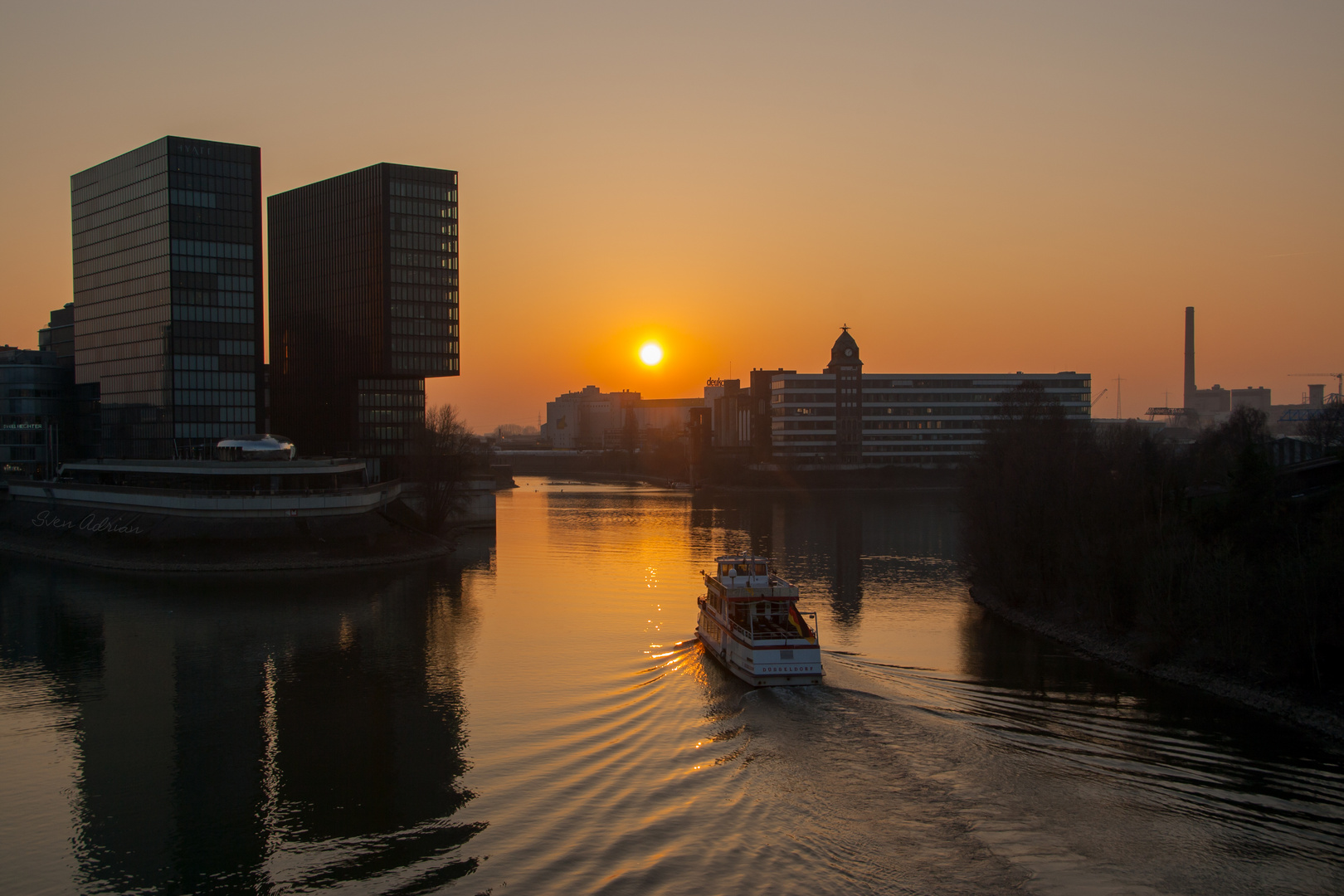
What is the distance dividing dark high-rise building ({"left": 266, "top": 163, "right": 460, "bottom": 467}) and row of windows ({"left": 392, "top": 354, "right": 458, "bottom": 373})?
16cm

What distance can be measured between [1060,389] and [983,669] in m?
145

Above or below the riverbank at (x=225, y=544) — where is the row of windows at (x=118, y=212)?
above

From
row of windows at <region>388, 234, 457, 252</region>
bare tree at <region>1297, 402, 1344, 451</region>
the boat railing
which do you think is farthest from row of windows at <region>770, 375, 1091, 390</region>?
the boat railing

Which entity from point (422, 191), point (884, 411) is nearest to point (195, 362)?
point (422, 191)

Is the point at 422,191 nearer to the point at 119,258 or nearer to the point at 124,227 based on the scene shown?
the point at 124,227

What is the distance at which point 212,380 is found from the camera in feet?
350

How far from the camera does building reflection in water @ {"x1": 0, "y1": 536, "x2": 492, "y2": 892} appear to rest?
21.2 metres

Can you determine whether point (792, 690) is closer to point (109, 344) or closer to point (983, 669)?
point (983, 669)

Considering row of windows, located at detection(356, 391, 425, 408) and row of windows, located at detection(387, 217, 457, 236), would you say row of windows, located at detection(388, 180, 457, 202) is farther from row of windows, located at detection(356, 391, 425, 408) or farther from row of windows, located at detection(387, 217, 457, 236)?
→ row of windows, located at detection(356, 391, 425, 408)

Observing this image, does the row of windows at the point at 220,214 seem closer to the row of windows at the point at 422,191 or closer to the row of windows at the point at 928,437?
the row of windows at the point at 422,191

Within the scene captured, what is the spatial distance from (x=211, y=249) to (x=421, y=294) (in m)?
29.7

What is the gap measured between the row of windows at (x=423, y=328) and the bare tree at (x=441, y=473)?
30837 mm

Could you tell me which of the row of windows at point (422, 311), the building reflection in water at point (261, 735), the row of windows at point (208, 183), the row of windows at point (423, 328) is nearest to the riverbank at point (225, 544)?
the building reflection in water at point (261, 735)

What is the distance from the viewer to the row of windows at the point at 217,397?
347ft
